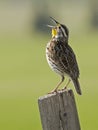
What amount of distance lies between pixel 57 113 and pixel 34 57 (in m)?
30.9

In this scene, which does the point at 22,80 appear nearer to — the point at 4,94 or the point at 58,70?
the point at 4,94

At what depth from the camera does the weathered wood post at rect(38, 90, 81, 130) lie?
560cm

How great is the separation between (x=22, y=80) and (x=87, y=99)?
251 inches

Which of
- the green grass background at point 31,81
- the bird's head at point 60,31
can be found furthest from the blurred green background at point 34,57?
the bird's head at point 60,31

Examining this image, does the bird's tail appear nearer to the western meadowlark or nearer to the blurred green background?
the western meadowlark

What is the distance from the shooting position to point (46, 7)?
5578cm

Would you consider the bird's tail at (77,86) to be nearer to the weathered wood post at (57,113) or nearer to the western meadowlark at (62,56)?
the western meadowlark at (62,56)

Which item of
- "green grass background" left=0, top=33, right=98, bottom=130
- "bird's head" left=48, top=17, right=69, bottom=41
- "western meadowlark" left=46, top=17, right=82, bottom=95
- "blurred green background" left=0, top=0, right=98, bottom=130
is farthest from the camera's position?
"blurred green background" left=0, top=0, right=98, bottom=130

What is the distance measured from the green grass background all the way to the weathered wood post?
9591 mm

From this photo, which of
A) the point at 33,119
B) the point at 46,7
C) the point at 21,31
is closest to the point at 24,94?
the point at 33,119

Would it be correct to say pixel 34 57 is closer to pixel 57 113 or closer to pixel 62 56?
pixel 62 56

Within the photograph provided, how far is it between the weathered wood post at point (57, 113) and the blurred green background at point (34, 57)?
31.6 ft

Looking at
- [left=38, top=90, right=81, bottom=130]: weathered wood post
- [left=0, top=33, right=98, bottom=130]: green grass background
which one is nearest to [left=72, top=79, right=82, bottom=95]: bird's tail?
[left=38, top=90, right=81, bottom=130]: weathered wood post

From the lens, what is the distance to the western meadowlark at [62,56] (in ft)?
24.5
